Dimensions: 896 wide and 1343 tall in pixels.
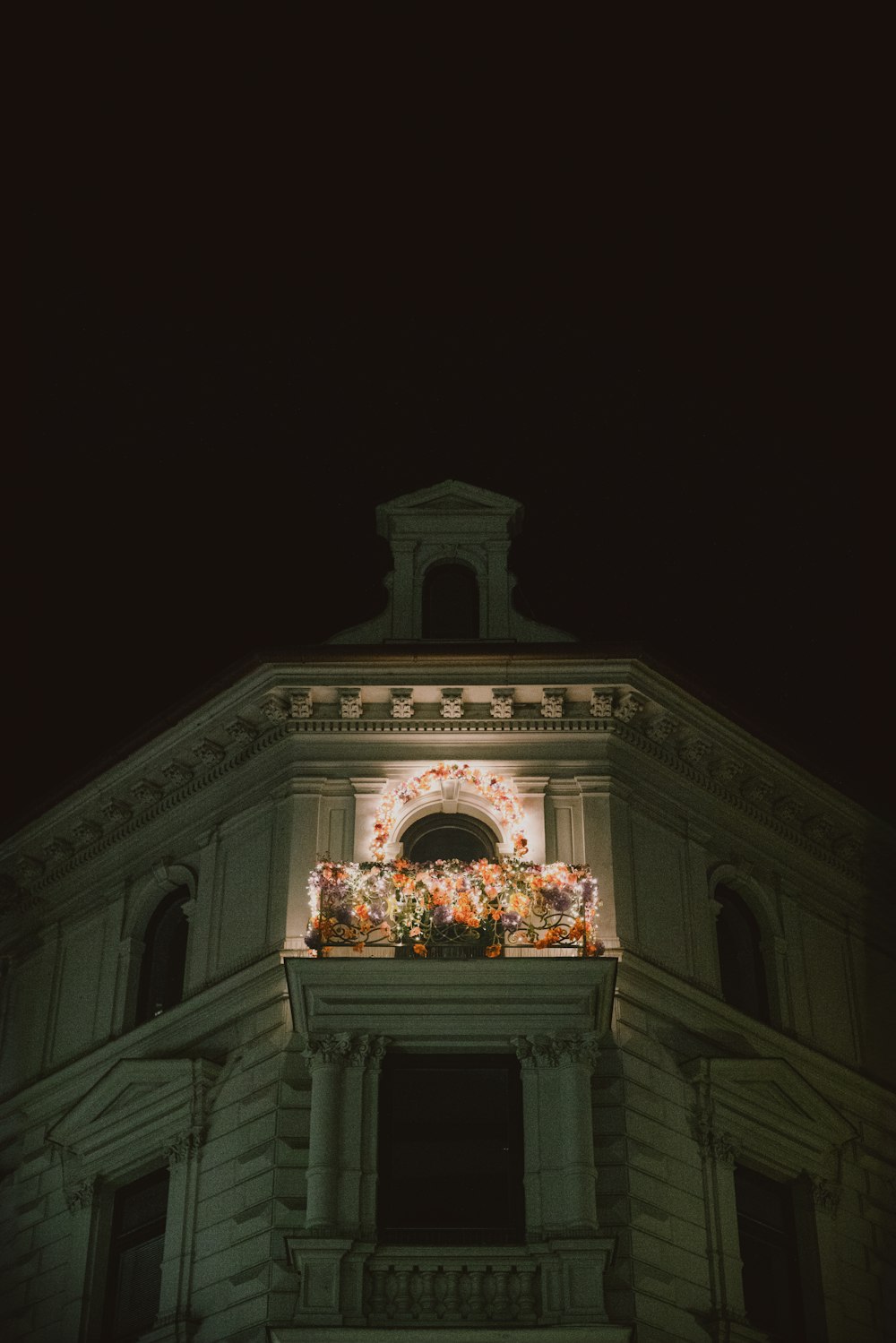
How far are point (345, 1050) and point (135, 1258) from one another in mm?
4191

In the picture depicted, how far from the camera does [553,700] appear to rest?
2659cm

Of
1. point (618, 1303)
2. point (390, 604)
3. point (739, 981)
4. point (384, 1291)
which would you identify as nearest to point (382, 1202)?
point (384, 1291)

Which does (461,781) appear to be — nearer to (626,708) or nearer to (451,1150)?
(626,708)

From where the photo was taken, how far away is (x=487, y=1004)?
23.5 metres

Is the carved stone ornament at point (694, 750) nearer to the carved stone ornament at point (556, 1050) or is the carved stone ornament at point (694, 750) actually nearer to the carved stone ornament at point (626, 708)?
the carved stone ornament at point (626, 708)

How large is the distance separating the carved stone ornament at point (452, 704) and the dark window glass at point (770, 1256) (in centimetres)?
690

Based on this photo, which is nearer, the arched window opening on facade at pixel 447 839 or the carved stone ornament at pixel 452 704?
the arched window opening on facade at pixel 447 839

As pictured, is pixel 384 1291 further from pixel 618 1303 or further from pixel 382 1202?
pixel 618 1303

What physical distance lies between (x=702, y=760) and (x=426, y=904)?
17.6 feet

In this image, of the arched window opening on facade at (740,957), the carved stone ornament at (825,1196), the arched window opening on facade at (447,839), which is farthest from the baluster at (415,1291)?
the arched window opening on facade at (740,957)

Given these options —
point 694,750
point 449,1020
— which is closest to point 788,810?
point 694,750

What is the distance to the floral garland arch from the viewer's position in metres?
25.6

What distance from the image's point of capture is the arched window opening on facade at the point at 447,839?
2594 cm

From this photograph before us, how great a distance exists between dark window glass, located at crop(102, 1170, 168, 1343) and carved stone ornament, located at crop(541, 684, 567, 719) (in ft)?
25.3
